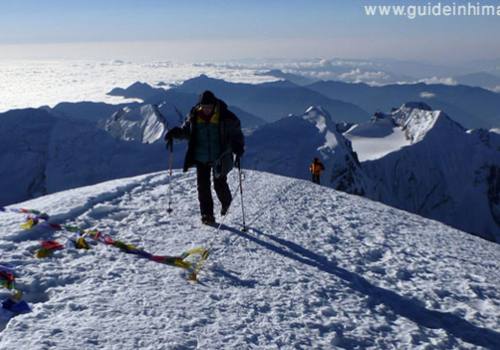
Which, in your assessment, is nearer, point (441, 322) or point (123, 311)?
point (123, 311)

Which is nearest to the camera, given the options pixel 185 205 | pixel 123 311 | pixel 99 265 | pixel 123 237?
pixel 123 311

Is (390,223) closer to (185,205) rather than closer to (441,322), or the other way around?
(185,205)

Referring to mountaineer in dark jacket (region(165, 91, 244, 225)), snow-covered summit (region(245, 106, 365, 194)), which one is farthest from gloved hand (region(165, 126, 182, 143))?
snow-covered summit (region(245, 106, 365, 194))

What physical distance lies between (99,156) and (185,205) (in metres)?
137

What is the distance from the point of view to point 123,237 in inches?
352

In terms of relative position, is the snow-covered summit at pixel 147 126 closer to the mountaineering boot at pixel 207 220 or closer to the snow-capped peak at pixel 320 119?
the snow-capped peak at pixel 320 119

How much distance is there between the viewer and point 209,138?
9.78 metres

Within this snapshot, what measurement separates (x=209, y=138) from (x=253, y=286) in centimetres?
368

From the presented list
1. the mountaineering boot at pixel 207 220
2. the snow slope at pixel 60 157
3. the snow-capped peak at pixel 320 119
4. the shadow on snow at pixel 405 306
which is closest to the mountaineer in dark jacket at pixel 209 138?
the mountaineering boot at pixel 207 220

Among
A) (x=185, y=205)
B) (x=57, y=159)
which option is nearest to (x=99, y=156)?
(x=57, y=159)

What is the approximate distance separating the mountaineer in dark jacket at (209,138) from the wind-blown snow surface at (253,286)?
110cm

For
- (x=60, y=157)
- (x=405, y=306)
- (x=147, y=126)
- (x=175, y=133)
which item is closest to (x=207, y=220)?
(x=175, y=133)

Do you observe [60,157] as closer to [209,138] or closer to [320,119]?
[320,119]

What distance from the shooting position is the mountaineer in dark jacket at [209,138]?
962 cm
